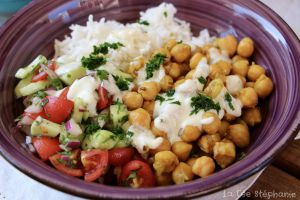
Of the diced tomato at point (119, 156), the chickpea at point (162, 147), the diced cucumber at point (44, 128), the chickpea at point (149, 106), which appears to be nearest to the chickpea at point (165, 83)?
the chickpea at point (149, 106)

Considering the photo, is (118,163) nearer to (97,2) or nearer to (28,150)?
(28,150)

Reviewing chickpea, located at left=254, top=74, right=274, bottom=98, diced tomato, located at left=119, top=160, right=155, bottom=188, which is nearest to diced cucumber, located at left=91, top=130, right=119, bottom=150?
diced tomato, located at left=119, top=160, right=155, bottom=188

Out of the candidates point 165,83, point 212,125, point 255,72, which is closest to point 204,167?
point 212,125

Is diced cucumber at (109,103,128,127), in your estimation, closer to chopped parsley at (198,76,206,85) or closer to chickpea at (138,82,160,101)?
chickpea at (138,82,160,101)

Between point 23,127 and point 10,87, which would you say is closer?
point 23,127

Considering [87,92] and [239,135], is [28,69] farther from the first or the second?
[239,135]

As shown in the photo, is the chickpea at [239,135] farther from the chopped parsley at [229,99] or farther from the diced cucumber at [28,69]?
the diced cucumber at [28,69]

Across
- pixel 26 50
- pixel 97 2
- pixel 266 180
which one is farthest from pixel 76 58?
pixel 266 180
